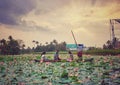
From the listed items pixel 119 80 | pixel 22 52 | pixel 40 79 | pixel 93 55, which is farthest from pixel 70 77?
pixel 22 52

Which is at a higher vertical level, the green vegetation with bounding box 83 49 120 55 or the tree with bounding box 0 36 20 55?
the tree with bounding box 0 36 20 55

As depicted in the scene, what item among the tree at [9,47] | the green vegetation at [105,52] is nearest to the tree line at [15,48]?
the tree at [9,47]

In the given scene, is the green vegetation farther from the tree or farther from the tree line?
the tree

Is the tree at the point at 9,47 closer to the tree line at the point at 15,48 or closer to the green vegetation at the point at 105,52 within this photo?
the tree line at the point at 15,48

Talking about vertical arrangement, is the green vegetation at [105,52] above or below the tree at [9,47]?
below

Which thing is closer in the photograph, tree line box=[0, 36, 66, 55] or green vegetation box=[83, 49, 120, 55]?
green vegetation box=[83, 49, 120, 55]

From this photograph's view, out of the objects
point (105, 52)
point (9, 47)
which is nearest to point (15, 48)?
point (9, 47)

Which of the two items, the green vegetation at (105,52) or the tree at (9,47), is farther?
the tree at (9,47)

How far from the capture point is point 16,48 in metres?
8.12

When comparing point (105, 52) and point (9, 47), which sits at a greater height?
point (9, 47)

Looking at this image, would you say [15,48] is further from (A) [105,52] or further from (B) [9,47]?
(A) [105,52]

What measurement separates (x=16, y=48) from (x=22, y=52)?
0.76ft

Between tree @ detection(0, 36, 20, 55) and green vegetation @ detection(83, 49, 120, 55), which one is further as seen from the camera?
tree @ detection(0, 36, 20, 55)

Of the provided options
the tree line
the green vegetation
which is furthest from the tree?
the green vegetation
